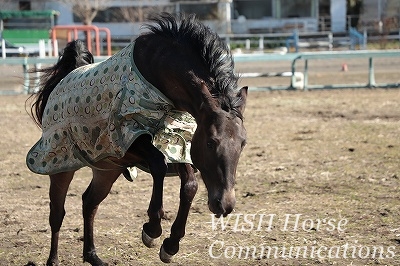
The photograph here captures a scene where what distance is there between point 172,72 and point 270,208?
2490mm

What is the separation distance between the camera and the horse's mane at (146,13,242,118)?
403 cm

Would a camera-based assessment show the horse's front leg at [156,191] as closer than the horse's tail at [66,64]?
Yes

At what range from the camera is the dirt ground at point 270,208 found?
5.20m

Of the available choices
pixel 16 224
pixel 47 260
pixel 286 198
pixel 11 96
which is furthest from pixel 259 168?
pixel 11 96

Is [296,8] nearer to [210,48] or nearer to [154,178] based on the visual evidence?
[210,48]

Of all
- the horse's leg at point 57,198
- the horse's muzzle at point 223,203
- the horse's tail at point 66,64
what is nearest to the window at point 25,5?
the horse's tail at point 66,64

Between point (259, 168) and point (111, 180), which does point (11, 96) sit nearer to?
point (259, 168)

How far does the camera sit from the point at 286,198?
6.78 metres

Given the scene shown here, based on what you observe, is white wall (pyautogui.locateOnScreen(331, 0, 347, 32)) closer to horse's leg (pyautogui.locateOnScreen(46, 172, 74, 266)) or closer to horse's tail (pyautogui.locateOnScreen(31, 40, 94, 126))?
horse's tail (pyautogui.locateOnScreen(31, 40, 94, 126))

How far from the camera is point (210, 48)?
4258 millimetres

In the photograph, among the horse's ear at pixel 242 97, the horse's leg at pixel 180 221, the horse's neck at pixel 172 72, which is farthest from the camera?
the horse's leg at pixel 180 221

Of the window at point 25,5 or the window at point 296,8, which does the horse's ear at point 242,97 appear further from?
the window at point 25,5

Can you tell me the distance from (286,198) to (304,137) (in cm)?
370

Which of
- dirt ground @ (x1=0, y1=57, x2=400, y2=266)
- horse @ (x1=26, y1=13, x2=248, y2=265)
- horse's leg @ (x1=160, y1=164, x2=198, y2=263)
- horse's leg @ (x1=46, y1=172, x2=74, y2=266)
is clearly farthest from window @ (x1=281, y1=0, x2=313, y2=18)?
horse's leg @ (x1=160, y1=164, x2=198, y2=263)
